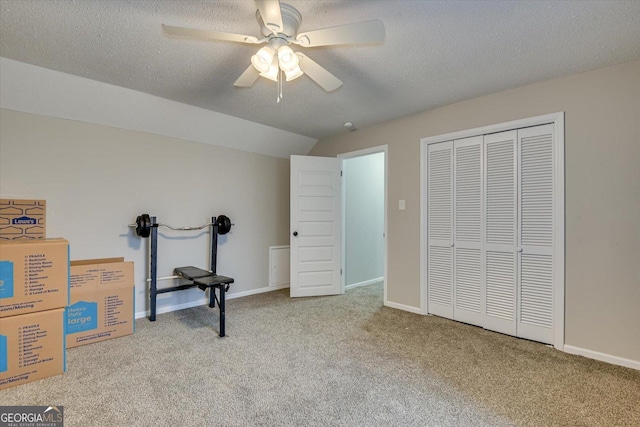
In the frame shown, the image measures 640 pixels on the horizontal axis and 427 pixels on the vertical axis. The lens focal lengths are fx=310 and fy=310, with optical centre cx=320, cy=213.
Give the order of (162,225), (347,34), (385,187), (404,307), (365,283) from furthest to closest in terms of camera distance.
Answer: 1. (365,283)
2. (385,187)
3. (404,307)
4. (162,225)
5. (347,34)

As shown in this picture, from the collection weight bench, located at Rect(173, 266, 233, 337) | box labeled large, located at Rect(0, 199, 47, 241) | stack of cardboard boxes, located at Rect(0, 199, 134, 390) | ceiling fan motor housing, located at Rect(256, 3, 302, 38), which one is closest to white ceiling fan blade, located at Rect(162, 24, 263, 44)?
ceiling fan motor housing, located at Rect(256, 3, 302, 38)

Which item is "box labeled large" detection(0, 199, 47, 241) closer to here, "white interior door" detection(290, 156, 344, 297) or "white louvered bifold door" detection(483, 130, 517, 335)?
"white interior door" detection(290, 156, 344, 297)

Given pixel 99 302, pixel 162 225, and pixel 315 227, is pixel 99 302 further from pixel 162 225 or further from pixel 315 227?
pixel 315 227

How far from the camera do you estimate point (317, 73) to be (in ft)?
6.53

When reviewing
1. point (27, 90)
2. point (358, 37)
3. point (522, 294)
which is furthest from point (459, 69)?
point (27, 90)

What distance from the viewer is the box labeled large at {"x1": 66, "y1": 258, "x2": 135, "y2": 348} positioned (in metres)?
2.64

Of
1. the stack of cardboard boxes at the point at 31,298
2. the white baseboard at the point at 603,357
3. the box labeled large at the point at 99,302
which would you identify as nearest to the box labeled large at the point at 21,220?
the stack of cardboard boxes at the point at 31,298

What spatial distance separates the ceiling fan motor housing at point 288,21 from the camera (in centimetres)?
169

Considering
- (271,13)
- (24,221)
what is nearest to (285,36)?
(271,13)

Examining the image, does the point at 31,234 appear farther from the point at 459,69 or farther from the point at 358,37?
the point at 459,69

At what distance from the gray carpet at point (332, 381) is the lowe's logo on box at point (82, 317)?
201mm

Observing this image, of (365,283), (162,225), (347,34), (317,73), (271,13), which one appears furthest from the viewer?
(365,283)

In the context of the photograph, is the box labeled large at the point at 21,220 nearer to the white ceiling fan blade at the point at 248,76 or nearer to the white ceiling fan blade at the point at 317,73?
the white ceiling fan blade at the point at 248,76

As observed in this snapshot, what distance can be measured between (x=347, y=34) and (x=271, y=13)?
39 centimetres
